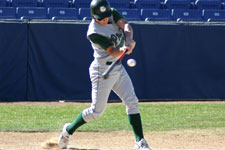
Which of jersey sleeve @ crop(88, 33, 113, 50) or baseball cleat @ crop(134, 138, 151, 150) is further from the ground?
jersey sleeve @ crop(88, 33, 113, 50)

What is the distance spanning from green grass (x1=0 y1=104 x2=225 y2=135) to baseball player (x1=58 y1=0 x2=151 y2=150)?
7.20ft

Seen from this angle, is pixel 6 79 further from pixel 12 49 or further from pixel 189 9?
pixel 189 9

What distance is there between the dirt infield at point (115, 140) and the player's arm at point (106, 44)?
1381 mm

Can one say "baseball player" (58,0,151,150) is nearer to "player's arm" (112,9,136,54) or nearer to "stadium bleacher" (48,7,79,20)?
"player's arm" (112,9,136,54)

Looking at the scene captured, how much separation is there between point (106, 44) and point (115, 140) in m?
1.92

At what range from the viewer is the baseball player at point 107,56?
4.95 metres

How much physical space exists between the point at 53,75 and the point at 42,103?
71cm

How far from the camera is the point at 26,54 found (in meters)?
10.5

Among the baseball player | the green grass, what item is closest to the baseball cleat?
the baseball player

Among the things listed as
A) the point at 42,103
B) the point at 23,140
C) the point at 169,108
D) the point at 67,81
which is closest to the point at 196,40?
the point at 169,108

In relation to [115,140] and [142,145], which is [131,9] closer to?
[115,140]

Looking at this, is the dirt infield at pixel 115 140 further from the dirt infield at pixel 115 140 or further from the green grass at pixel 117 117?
the green grass at pixel 117 117

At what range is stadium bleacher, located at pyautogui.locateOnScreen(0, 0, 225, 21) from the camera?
13.8m

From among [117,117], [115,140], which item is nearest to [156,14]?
[117,117]
